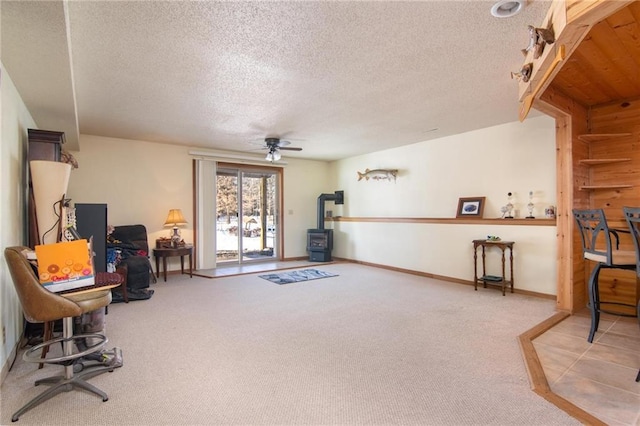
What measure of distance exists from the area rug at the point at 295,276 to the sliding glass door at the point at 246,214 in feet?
5.44

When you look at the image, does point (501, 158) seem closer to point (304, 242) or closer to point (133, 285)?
point (304, 242)

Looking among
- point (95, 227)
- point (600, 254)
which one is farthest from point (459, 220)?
point (95, 227)

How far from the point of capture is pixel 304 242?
25.6 feet

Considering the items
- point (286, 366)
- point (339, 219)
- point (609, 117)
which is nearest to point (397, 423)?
point (286, 366)

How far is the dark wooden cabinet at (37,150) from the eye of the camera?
9.56 ft

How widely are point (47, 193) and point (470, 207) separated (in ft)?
17.1

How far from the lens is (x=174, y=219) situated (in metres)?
5.69

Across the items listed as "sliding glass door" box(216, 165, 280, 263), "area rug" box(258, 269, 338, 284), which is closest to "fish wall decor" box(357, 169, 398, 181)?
"sliding glass door" box(216, 165, 280, 263)

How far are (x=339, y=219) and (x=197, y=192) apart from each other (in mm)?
3210

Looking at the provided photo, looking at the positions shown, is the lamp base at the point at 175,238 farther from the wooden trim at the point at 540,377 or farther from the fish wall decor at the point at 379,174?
the wooden trim at the point at 540,377

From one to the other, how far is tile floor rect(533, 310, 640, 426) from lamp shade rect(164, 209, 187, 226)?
532 cm

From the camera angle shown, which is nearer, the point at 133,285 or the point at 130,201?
the point at 133,285

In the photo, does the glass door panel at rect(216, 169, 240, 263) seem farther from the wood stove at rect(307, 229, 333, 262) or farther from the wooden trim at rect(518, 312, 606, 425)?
the wooden trim at rect(518, 312, 606, 425)

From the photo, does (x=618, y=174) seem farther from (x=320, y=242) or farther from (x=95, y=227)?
(x=95, y=227)
